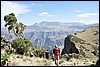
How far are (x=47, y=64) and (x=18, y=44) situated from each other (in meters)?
25.2

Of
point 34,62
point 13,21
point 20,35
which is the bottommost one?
point 20,35

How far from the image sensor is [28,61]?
67.9 feet

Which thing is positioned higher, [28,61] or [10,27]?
[28,61]

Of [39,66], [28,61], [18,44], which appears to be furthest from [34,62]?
[18,44]

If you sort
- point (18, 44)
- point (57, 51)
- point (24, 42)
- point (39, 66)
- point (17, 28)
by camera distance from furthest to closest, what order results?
point (17, 28), point (24, 42), point (18, 44), point (57, 51), point (39, 66)

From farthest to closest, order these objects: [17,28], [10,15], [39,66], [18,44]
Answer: [17,28], [10,15], [18,44], [39,66]

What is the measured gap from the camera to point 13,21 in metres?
54.0

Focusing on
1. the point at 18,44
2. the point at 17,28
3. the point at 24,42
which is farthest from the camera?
the point at 17,28

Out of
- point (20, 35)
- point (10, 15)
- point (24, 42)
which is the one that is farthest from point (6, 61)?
point (20, 35)

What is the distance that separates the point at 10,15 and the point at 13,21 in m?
1.61

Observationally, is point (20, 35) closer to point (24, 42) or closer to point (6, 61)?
point (24, 42)

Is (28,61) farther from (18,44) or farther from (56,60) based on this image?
(18,44)

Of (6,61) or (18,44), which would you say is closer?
(6,61)

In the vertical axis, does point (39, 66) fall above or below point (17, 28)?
above
